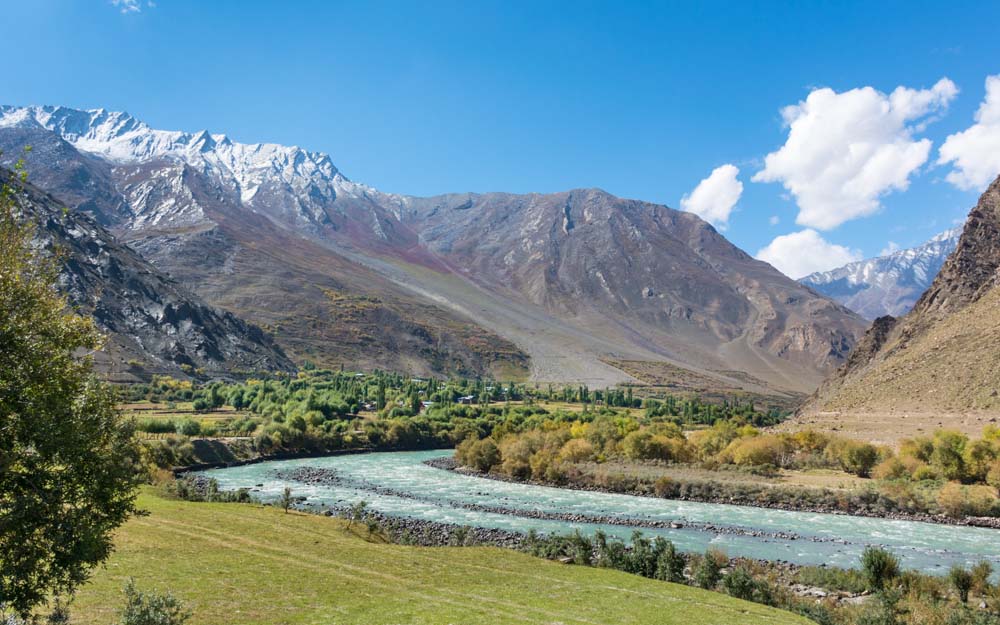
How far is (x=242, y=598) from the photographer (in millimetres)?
19641

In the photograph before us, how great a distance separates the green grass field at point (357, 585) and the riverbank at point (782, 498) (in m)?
37.1

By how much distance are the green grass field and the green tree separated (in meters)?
5.16

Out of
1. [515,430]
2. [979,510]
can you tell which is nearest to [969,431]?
[979,510]

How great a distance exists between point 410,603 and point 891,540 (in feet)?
133

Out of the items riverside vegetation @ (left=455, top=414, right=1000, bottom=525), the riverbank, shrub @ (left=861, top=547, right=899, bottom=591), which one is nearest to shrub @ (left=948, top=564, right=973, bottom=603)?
shrub @ (left=861, top=547, right=899, bottom=591)

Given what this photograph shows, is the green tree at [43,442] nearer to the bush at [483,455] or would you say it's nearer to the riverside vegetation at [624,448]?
the riverside vegetation at [624,448]

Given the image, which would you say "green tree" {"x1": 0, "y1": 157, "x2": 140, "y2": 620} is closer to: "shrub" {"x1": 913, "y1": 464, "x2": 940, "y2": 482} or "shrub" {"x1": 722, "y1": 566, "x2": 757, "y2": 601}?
"shrub" {"x1": 722, "y1": 566, "x2": 757, "y2": 601}

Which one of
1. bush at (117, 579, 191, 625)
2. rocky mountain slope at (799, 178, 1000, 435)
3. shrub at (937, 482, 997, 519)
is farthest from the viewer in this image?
rocky mountain slope at (799, 178, 1000, 435)

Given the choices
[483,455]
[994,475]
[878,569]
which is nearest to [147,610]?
[878,569]

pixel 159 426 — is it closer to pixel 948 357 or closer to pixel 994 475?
pixel 994 475

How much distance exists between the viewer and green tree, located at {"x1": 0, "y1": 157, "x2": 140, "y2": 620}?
38.1ft

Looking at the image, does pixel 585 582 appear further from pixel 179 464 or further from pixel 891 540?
pixel 179 464

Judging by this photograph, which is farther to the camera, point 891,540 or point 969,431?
point 969,431

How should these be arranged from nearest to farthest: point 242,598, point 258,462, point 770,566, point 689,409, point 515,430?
point 242,598 < point 770,566 < point 258,462 < point 515,430 < point 689,409
